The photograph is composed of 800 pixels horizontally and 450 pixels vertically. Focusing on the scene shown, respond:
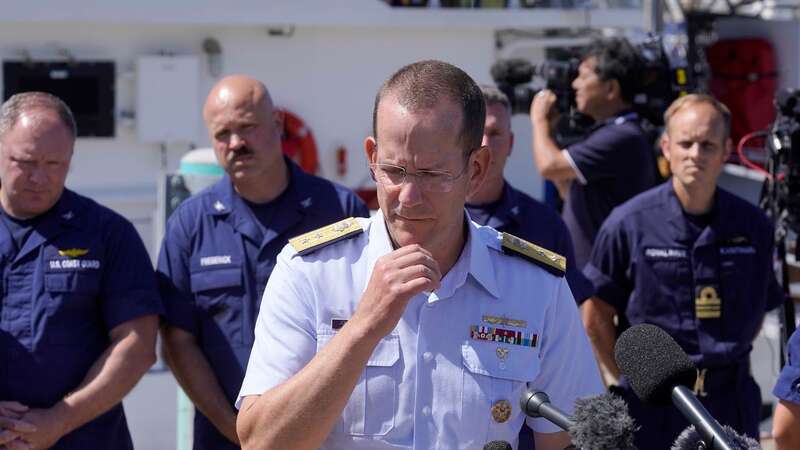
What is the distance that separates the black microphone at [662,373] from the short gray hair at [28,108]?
2498 millimetres

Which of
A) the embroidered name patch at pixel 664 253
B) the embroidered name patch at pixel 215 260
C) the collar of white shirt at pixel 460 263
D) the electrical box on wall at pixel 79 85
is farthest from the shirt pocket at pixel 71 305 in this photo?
the electrical box on wall at pixel 79 85

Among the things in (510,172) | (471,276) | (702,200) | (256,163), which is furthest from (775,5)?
(471,276)

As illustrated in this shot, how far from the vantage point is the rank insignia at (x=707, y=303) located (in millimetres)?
4211

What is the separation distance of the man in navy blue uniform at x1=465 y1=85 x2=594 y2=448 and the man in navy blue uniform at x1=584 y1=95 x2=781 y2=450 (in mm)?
320

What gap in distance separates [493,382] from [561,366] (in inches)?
6.2

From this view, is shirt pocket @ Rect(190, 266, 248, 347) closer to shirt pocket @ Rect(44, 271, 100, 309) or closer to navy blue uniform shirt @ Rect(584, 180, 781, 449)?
shirt pocket @ Rect(44, 271, 100, 309)

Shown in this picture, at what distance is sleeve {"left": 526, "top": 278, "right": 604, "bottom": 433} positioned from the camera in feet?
7.29

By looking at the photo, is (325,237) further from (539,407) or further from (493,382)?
(539,407)

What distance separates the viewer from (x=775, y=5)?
35.2ft

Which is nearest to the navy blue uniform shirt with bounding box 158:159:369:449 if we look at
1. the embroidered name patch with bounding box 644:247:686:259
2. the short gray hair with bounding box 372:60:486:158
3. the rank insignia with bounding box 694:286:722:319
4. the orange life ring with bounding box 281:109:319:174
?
the embroidered name patch with bounding box 644:247:686:259

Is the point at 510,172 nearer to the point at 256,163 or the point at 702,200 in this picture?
the point at 702,200

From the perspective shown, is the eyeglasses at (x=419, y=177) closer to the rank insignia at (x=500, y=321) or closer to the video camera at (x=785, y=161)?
the rank insignia at (x=500, y=321)

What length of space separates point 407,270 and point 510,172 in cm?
678

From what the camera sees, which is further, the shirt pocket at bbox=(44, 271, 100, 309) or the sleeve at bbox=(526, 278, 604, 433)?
the shirt pocket at bbox=(44, 271, 100, 309)
